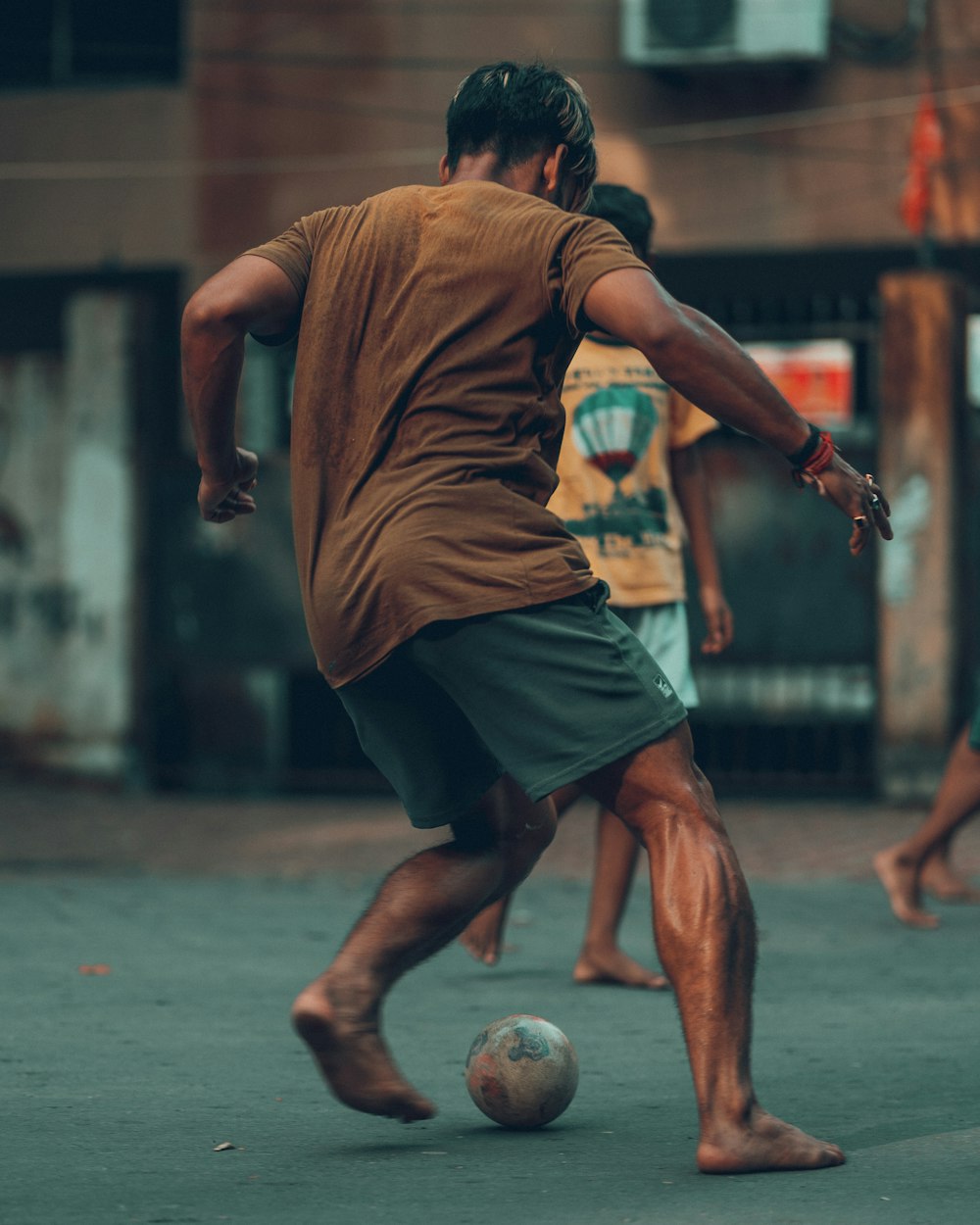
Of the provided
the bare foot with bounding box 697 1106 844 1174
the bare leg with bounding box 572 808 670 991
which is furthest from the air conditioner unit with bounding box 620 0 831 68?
the bare foot with bounding box 697 1106 844 1174

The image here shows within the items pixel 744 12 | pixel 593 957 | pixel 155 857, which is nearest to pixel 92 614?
pixel 155 857

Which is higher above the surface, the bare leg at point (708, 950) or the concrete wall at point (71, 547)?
the bare leg at point (708, 950)

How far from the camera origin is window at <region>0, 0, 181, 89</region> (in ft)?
42.8

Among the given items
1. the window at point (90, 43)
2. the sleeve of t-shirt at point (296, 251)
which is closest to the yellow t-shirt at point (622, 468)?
the sleeve of t-shirt at point (296, 251)

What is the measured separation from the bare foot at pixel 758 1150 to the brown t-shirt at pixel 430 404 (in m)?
0.93

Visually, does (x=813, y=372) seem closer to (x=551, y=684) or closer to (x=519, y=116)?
(x=519, y=116)

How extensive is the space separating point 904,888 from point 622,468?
6.50 feet

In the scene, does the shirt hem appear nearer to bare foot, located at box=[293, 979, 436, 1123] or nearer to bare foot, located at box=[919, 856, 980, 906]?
bare foot, located at box=[293, 979, 436, 1123]

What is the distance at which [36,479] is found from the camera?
39.2 ft

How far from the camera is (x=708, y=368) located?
3.43m

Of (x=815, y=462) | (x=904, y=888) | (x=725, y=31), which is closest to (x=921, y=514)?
(x=725, y=31)

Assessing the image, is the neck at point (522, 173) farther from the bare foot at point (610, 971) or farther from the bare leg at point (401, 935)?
the bare foot at point (610, 971)

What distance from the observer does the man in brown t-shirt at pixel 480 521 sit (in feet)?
11.3

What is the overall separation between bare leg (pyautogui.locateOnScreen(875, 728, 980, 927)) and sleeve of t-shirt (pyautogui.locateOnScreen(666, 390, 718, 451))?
1557 millimetres
